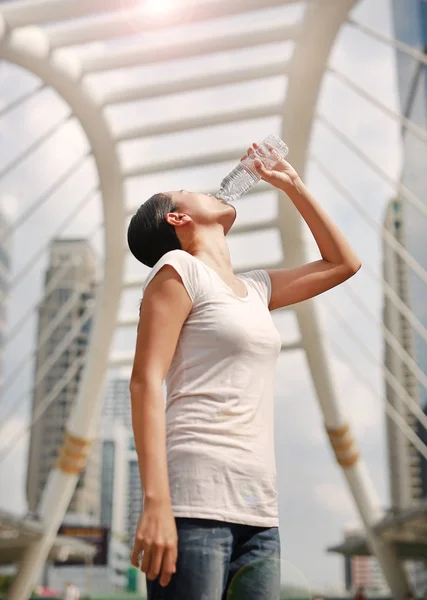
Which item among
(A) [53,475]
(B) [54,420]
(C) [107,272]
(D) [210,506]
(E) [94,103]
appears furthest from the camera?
(B) [54,420]

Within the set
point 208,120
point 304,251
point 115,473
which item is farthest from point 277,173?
point 115,473

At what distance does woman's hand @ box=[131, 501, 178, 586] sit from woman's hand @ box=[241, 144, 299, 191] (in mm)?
899

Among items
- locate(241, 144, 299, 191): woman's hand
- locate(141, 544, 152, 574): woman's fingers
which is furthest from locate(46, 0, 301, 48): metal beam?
locate(141, 544, 152, 574): woman's fingers

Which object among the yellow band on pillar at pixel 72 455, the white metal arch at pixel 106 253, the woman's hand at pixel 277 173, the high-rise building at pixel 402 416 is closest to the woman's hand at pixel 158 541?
the woman's hand at pixel 277 173

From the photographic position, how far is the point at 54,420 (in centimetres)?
6631

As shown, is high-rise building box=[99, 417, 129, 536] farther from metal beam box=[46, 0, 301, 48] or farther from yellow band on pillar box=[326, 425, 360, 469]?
metal beam box=[46, 0, 301, 48]

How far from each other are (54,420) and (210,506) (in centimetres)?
6702

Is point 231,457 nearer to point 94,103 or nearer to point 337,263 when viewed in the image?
point 337,263

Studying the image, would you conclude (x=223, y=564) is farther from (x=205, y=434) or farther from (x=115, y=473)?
(x=115, y=473)

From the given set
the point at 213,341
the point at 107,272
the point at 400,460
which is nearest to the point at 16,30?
the point at 107,272

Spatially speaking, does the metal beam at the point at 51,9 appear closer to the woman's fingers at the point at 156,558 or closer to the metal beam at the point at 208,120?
the metal beam at the point at 208,120

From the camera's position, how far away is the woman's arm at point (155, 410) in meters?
1.44

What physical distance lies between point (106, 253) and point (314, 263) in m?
9.92

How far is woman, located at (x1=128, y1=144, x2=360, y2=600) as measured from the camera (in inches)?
57.6
